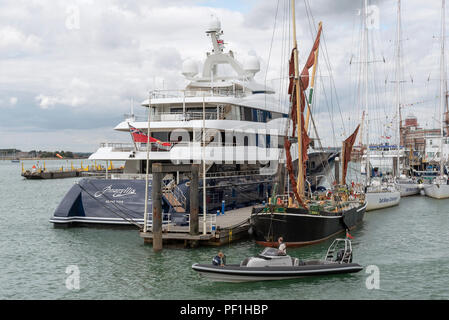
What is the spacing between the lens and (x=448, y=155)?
7681 cm

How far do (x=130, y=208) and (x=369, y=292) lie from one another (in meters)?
13.8

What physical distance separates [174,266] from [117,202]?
787 centimetres

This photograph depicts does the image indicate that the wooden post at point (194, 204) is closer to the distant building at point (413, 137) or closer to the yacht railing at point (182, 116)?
the yacht railing at point (182, 116)

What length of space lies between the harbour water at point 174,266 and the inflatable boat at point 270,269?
0.97 feet

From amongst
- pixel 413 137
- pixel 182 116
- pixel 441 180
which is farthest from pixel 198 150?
pixel 413 137

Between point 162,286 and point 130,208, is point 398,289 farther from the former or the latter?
point 130,208

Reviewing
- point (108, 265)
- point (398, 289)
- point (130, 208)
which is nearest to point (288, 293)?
A: point (398, 289)

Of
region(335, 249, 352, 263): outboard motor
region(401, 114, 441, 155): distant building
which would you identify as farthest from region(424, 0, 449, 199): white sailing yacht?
region(335, 249, 352, 263): outboard motor

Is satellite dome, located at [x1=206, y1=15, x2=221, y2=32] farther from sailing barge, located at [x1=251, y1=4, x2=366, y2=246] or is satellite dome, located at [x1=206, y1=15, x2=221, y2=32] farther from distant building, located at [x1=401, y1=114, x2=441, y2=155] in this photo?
distant building, located at [x1=401, y1=114, x2=441, y2=155]

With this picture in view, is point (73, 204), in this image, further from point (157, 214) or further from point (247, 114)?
point (247, 114)

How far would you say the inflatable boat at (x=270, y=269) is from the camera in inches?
632

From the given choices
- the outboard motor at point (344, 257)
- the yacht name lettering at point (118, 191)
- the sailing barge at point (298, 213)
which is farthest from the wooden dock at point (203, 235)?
the outboard motor at point (344, 257)

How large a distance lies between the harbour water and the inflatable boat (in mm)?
295
